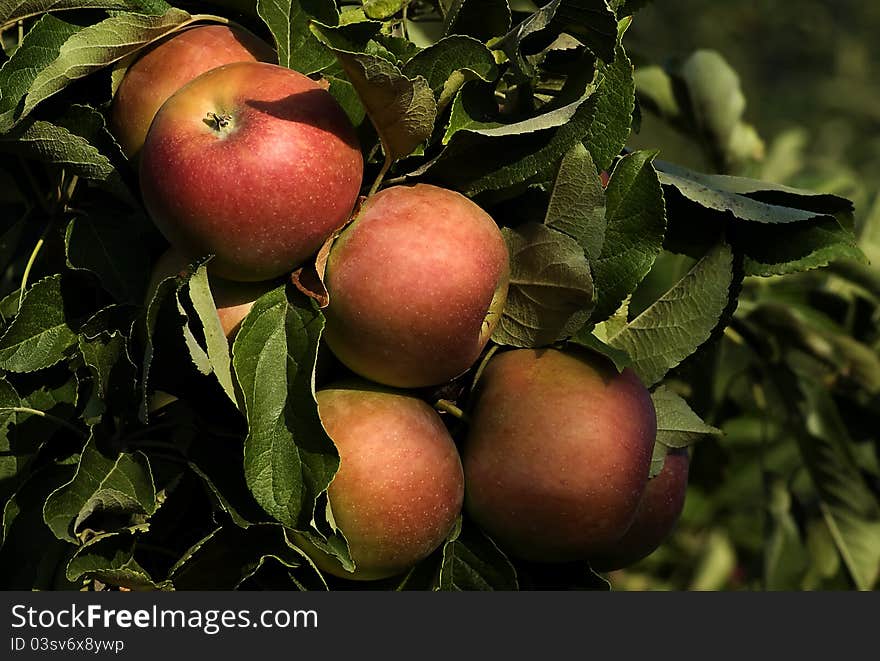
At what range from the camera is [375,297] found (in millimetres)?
702

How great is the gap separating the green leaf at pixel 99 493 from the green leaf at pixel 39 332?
0.08 metres

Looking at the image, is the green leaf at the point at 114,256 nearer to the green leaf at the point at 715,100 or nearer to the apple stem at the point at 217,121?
the apple stem at the point at 217,121

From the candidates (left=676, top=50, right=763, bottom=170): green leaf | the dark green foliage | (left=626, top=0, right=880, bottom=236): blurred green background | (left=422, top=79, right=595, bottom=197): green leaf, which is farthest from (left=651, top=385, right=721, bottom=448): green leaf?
(left=626, top=0, right=880, bottom=236): blurred green background

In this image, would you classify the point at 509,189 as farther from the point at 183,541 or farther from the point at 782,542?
the point at 782,542

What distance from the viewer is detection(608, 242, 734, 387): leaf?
838 millimetres

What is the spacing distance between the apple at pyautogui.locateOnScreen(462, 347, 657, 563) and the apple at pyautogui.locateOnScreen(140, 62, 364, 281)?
0.19 meters

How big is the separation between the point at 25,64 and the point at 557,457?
47cm

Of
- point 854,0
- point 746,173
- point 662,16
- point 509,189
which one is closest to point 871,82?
point 854,0

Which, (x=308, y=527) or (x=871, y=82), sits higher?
(x=308, y=527)

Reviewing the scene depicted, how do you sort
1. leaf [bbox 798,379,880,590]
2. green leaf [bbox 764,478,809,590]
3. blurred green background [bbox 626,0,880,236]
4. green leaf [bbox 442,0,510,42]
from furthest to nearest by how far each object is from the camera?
1. blurred green background [bbox 626,0,880,236]
2. green leaf [bbox 764,478,809,590]
3. leaf [bbox 798,379,880,590]
4. green leaf [bbox 442,0,510,42]

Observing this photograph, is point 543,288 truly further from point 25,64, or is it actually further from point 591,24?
point 25,64

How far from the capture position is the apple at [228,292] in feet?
2.38

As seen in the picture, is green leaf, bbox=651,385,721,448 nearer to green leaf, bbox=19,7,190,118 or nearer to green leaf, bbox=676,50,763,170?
green leaf, bbox=19,7,190,118

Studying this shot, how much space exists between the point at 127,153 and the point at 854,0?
4736 millimetres
